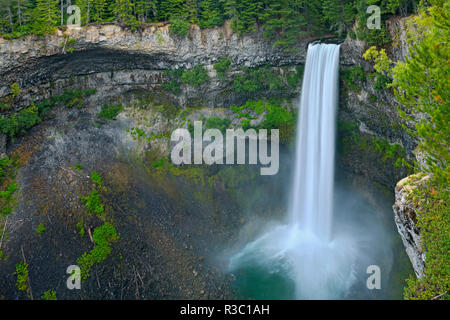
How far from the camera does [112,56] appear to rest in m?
26.2

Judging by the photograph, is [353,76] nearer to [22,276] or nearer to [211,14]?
[211,14]

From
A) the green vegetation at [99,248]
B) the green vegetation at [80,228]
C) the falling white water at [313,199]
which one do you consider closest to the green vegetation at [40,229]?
the green vegetation at [80,228]

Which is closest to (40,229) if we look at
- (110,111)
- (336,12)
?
(110,111)

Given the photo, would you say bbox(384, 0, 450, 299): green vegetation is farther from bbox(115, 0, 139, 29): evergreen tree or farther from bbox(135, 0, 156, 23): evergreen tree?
bbox(135, 0, 156, 23): evergreen tree

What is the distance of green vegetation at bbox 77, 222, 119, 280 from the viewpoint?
18906 millimetres

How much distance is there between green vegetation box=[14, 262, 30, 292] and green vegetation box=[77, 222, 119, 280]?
9.58ft

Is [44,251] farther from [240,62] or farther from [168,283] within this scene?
[240,62]

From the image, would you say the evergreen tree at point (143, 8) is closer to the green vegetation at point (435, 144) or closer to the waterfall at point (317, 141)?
the waterfall at point (317, 141)

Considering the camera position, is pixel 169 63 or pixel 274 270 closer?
pixel 274 270

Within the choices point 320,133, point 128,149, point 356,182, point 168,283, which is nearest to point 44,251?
point 168,283

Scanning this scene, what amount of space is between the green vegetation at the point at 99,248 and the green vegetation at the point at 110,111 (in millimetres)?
10834

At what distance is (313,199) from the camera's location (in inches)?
965

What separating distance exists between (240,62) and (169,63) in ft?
22.3

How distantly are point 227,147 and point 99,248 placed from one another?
13.6 metres
